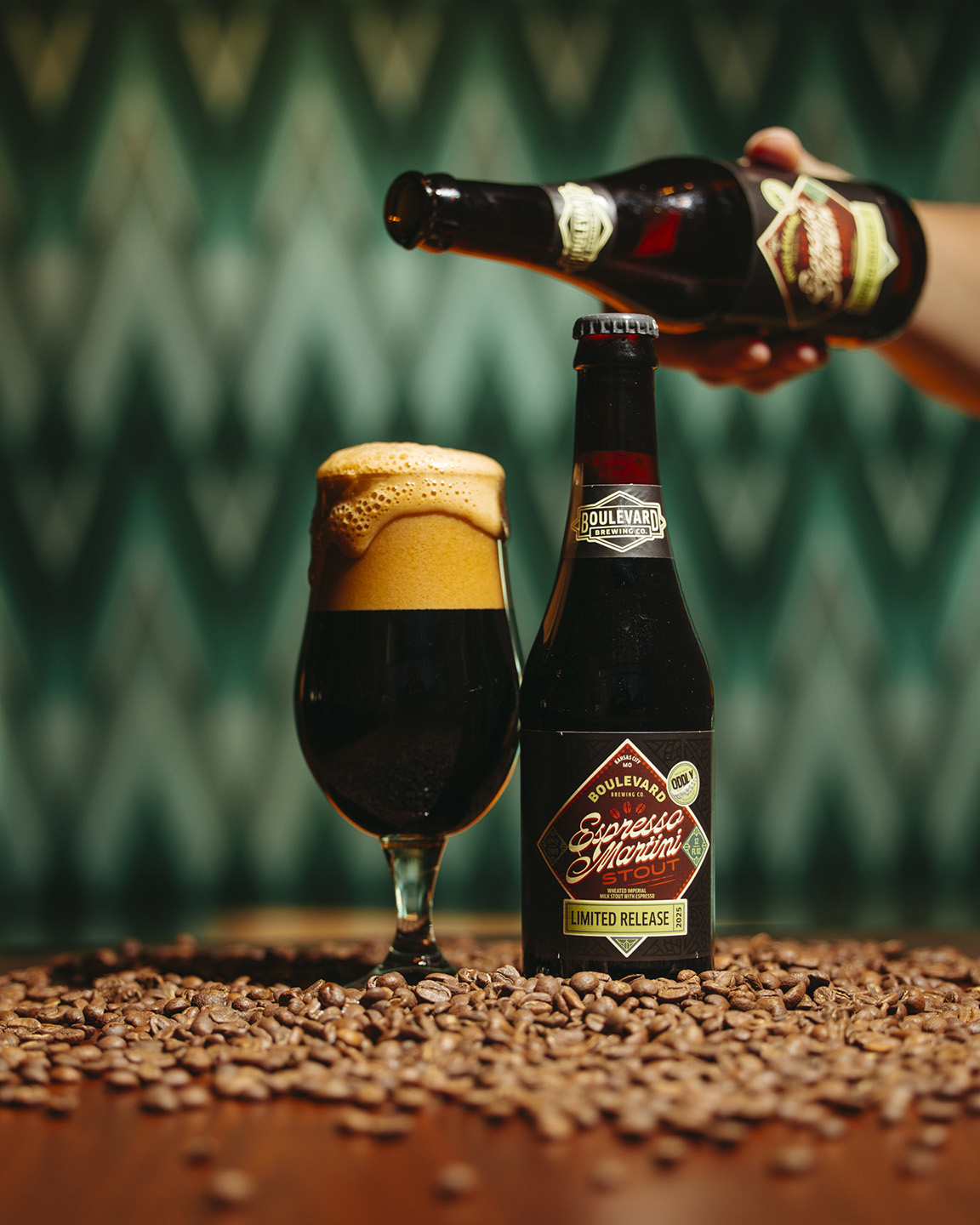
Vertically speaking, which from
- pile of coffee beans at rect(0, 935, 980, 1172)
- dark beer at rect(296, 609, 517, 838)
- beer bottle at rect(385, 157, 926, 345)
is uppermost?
beer bottle at rect(385, 157, 926, 345)

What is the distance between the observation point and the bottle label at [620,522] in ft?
3.11

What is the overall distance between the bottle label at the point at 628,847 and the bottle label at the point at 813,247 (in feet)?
1.53

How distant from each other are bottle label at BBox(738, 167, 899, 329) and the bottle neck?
0.81ft

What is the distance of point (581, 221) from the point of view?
108cm

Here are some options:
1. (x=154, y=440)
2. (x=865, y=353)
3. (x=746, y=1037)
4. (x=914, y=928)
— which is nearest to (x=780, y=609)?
→ (x=865, y=353)

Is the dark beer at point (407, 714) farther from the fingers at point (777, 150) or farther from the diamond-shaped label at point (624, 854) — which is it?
the fingers at point (777, 150)

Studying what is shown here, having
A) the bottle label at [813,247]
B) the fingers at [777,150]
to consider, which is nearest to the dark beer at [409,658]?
the bottle label at [813,247]

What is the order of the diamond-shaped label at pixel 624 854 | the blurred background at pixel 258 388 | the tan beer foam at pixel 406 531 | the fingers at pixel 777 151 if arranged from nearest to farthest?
1. the diamond-shaped label at pixel 624 854
2. the tan beer foam at pixel 406 531
3. the fingers at pixel 777 151
4. the blurred background at pixel 258 388

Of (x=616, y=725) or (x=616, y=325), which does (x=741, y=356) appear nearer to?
(x=616, y=325)

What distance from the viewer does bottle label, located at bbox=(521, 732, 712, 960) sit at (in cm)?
86

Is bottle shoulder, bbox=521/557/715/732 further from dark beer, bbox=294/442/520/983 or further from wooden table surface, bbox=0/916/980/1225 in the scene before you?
wooden table surface, bbox=0/916/980/1225

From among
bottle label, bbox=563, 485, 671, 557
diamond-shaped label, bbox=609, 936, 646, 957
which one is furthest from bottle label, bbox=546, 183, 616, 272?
diamond-shaped label, bbox=609, 936, 646, 957

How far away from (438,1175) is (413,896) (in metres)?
0.40

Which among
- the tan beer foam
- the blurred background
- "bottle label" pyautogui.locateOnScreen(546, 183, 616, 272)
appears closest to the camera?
the tan beer foam
